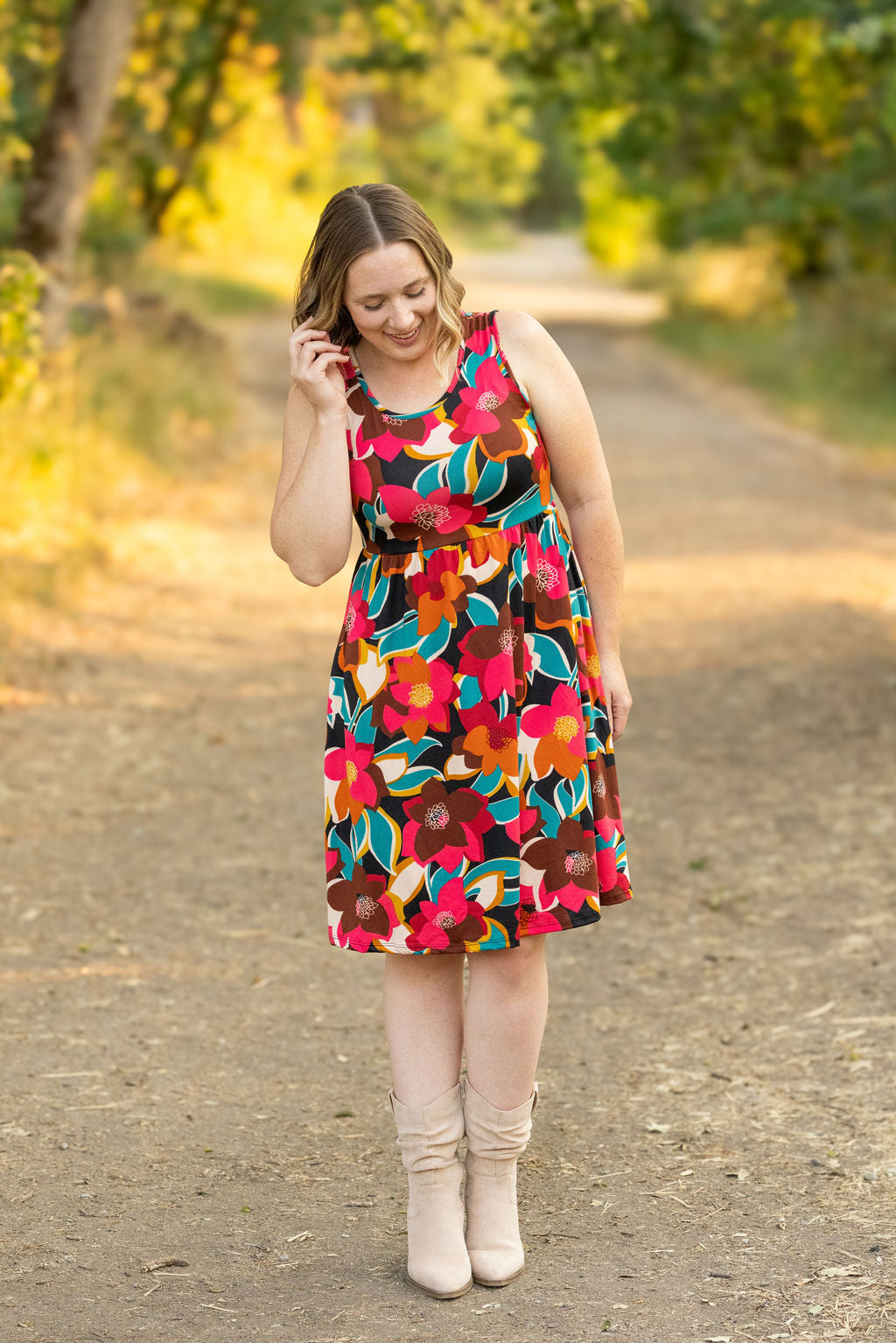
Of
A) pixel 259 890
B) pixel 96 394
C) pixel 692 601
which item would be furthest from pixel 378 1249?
pixel 96 394

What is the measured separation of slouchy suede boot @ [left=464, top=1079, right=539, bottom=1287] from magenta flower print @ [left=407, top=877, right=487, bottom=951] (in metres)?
0.32

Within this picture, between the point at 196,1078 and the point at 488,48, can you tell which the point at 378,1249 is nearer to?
the point at 196,1078

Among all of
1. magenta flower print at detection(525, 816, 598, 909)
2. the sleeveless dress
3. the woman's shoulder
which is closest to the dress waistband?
the sleeveless dress

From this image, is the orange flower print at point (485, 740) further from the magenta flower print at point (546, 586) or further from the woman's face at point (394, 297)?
the woman's face at point (394, 297)

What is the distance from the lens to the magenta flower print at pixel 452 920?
8.84 feet

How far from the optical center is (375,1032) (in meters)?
3.95

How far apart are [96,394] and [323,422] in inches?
334

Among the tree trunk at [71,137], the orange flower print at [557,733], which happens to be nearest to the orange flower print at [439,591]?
the orange flower print at [557,733]

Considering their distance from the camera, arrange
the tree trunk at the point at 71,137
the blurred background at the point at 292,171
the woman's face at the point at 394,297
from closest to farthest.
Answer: the woman's face at the point at 394,297 < the blurred background at the point at 292,171 < the tree trunk at the point at 71,137

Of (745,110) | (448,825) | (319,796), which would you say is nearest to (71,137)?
(319,796)

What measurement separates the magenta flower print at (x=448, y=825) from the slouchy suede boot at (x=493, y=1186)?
452 mm

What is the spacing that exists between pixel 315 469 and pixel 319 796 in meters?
3.09

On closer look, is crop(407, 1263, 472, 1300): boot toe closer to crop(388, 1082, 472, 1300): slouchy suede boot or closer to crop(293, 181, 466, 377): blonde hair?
crop(388, 1082, 472, 1300): slouchy suede boot

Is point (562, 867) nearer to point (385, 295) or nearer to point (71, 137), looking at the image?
point (385, 295)
